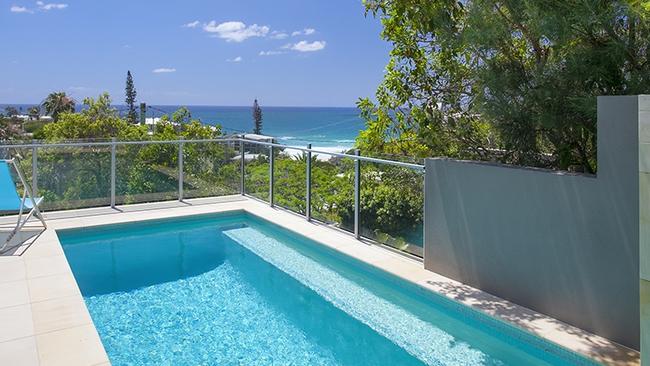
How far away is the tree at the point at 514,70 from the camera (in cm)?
379

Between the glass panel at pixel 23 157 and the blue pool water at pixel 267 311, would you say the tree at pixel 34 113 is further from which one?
the blue pool water at pixel 267 311

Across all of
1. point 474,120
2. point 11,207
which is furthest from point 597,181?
point 11,207

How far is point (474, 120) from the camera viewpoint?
550 cm

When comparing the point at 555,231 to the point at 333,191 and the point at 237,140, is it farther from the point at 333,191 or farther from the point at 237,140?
the point at 237,140

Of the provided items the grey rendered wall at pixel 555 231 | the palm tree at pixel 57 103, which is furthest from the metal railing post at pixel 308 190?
the palm tree at pixel 57 103

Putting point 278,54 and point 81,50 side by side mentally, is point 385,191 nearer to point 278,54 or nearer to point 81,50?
point 278,54

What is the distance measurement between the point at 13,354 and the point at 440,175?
370cm

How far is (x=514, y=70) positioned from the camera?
452 cm

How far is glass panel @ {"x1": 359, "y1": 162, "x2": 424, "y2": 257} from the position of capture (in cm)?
545

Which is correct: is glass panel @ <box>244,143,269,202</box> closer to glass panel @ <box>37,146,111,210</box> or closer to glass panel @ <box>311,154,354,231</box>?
glass panel @ <box>311,154,354,231</box>

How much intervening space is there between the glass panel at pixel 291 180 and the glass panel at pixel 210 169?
1150mm

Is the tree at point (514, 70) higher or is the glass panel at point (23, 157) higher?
the tree at point (514, 70)

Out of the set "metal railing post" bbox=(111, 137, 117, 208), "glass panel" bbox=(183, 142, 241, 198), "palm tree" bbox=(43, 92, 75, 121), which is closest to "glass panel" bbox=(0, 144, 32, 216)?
"metal railing post" bbox=(111, 137, 117, 208)

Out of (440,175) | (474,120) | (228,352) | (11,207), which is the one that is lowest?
(228,352)
